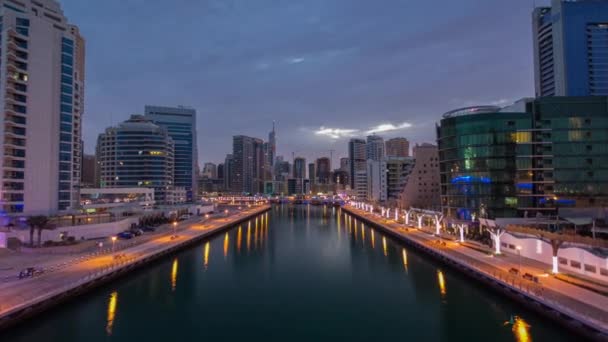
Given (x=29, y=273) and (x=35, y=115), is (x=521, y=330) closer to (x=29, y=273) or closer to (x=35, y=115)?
(x=29, y=273)

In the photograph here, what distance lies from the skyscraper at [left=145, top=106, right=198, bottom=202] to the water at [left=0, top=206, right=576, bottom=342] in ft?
443

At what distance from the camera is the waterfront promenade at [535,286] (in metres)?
26.7

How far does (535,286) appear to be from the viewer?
34.1 meters

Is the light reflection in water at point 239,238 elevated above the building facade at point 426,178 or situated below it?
below

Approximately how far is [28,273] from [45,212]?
3714 cm

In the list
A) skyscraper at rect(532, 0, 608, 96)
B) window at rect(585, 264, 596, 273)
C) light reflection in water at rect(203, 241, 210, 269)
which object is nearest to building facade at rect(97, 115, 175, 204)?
light reflection in water at rect(203, 241, 210, 269)

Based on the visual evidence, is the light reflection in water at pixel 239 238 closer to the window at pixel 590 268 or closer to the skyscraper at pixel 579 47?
the window at pixel 590 268

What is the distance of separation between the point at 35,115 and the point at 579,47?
7853 inches

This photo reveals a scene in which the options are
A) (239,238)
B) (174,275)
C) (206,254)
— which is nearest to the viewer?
(174,275)

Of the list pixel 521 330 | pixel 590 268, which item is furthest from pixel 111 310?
pixel 590 268

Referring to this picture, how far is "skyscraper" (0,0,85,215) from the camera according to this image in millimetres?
63312

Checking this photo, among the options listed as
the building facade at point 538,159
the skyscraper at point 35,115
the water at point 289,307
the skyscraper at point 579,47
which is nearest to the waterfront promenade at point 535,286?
the water at point 289,307

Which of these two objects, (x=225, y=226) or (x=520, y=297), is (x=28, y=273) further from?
(x=225, y=226)

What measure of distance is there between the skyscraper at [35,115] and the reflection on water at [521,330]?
77.5 meters
